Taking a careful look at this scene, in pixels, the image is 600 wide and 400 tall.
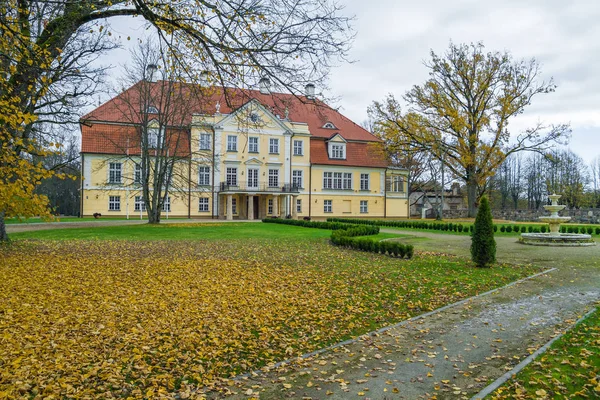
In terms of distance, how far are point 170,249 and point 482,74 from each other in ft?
91.6

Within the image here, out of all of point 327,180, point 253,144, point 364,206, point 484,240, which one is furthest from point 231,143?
point 484,240

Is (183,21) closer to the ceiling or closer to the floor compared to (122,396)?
closer to the ceiling

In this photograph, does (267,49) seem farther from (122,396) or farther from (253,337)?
(122,396)

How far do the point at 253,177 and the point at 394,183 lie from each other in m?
15.9

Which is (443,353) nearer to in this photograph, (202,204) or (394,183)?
(202,204)

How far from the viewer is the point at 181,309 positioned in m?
6.68

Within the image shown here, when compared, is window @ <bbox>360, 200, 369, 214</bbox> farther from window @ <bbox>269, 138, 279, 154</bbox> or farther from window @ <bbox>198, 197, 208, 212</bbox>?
window @ <bbox>198, 197, 208, 212</bbox>

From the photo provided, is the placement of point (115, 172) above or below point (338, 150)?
below

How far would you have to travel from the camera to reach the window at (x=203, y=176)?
38938 millimetres

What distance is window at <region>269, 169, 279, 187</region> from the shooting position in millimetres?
41156

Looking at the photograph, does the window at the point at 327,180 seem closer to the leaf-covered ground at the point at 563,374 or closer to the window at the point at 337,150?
the window at the point at 337,150

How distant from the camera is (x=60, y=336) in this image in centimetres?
524

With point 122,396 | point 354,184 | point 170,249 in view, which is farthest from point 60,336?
point 354,184

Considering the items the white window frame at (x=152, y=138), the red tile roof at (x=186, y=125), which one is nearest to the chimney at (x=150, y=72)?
the red tile roof at (x=186, y=125)
